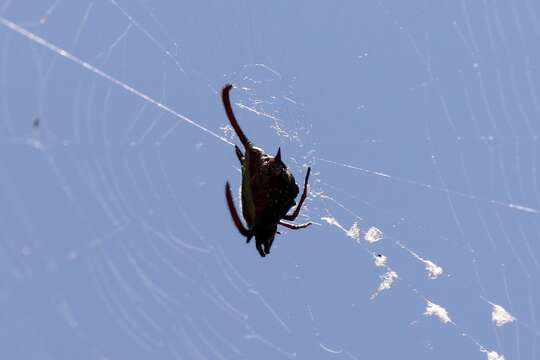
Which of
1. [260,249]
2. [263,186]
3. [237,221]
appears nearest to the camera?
[263,186]

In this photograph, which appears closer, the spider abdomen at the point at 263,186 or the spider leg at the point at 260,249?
the spider abdomen at the point at 263,186

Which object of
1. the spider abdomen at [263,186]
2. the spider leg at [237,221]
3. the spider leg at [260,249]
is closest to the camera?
the spider abdomen at [263,186]

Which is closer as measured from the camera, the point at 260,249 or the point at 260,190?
the point at 260,190

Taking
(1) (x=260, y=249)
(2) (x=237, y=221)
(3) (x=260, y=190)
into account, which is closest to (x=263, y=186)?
(3) (x=260, y=190)

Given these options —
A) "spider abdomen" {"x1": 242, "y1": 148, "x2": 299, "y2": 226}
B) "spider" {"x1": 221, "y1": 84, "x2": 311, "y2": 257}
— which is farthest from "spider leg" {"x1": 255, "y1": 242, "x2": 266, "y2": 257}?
"spider abdomen" {"x1": 242, "y1": 148, "x2": 299, "y2": 226}

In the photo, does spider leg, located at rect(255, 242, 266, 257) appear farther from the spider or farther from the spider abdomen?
the spider abdomen

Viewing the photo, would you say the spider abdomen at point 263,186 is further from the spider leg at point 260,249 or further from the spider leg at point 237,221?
the spider leg at point 260,249

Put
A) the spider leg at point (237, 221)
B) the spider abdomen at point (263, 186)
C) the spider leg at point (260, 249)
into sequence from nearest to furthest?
the spider abdomen at point (263, 186), the spider leg at point (237, 221), the spider leg at point (260, 249)

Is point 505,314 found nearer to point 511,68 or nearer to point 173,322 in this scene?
point 511,68

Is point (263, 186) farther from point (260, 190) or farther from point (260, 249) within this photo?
point (260, 249)

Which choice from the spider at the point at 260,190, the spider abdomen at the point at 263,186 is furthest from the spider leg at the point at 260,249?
the spider abdomen at the point at 263,186
